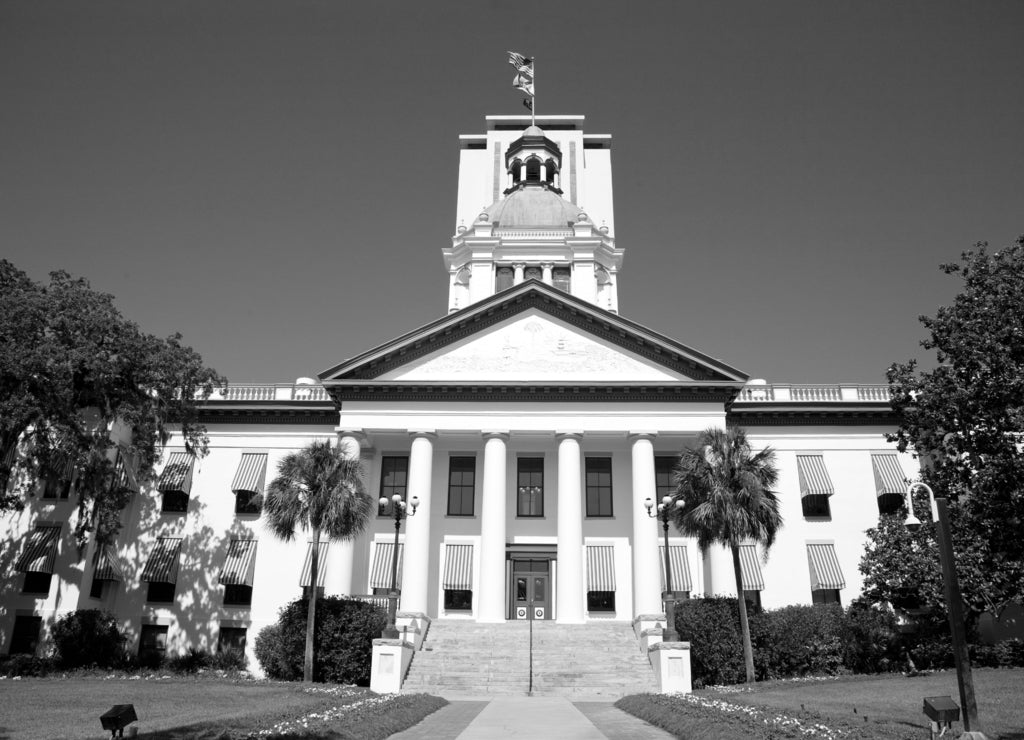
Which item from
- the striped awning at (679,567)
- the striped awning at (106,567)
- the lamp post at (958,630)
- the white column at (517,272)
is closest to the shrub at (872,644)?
the striped awning at (679,567)

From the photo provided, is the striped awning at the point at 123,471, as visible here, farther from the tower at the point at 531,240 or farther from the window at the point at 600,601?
the window at the point at 600,601

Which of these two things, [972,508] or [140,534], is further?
[140,534]

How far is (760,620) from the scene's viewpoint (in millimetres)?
28641

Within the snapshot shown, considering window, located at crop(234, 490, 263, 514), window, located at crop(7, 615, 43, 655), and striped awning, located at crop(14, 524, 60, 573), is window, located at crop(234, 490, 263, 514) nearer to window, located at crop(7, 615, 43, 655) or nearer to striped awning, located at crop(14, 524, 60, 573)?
striped awning, located at crop(14, 524, 60, 573)

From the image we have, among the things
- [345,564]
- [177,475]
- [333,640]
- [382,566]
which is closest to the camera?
[333,640]

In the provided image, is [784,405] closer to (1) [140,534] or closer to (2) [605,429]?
(2) [605,429]

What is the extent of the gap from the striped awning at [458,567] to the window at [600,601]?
5.12 metres

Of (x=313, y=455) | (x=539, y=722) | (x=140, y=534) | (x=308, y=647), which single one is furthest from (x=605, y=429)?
(x=140, y=534)

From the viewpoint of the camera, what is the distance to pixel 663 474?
3619 cm

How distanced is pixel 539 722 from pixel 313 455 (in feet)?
47.6

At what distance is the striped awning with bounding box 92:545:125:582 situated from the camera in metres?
34.2

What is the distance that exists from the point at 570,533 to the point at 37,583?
22.7 metres

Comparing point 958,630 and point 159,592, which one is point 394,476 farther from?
point 958,630

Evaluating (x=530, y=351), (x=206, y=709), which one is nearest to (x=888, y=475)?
(x=530, y=351)
